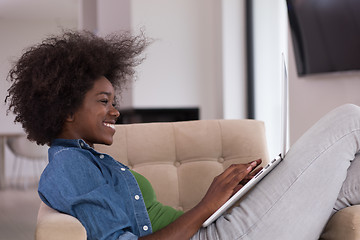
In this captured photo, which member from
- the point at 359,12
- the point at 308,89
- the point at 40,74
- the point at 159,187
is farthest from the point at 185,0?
the point at 40,74

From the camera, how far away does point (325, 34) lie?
8.84 ft

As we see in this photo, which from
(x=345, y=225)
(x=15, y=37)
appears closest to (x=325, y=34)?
(x=345, y=225)

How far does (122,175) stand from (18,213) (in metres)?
3.47

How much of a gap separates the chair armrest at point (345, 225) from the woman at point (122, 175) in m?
0.03

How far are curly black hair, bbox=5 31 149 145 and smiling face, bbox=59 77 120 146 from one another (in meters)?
0.02

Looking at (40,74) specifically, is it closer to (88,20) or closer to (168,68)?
(168,68)

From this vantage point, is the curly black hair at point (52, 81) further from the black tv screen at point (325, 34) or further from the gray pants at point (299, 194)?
the black tv screen at point (325, 34)

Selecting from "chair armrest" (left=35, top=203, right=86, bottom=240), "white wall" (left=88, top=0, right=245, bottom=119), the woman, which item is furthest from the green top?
"white wall" (left=88, top=0, right=245, bottom=119)

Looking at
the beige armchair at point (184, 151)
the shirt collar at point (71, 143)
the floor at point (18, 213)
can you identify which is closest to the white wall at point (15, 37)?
the floor at point (18, 213)

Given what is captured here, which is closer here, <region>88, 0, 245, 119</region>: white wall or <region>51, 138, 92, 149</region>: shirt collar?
<region>51, 138, 92, 149</region>: shirt collar

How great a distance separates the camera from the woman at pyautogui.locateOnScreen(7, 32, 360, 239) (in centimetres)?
117

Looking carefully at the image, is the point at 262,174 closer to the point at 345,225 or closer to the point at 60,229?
the point at 345,225

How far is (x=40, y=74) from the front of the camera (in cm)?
133

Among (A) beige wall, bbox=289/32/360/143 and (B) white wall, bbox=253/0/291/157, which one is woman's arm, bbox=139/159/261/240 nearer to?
(A) beige wall, bbox=289/32/360/143
